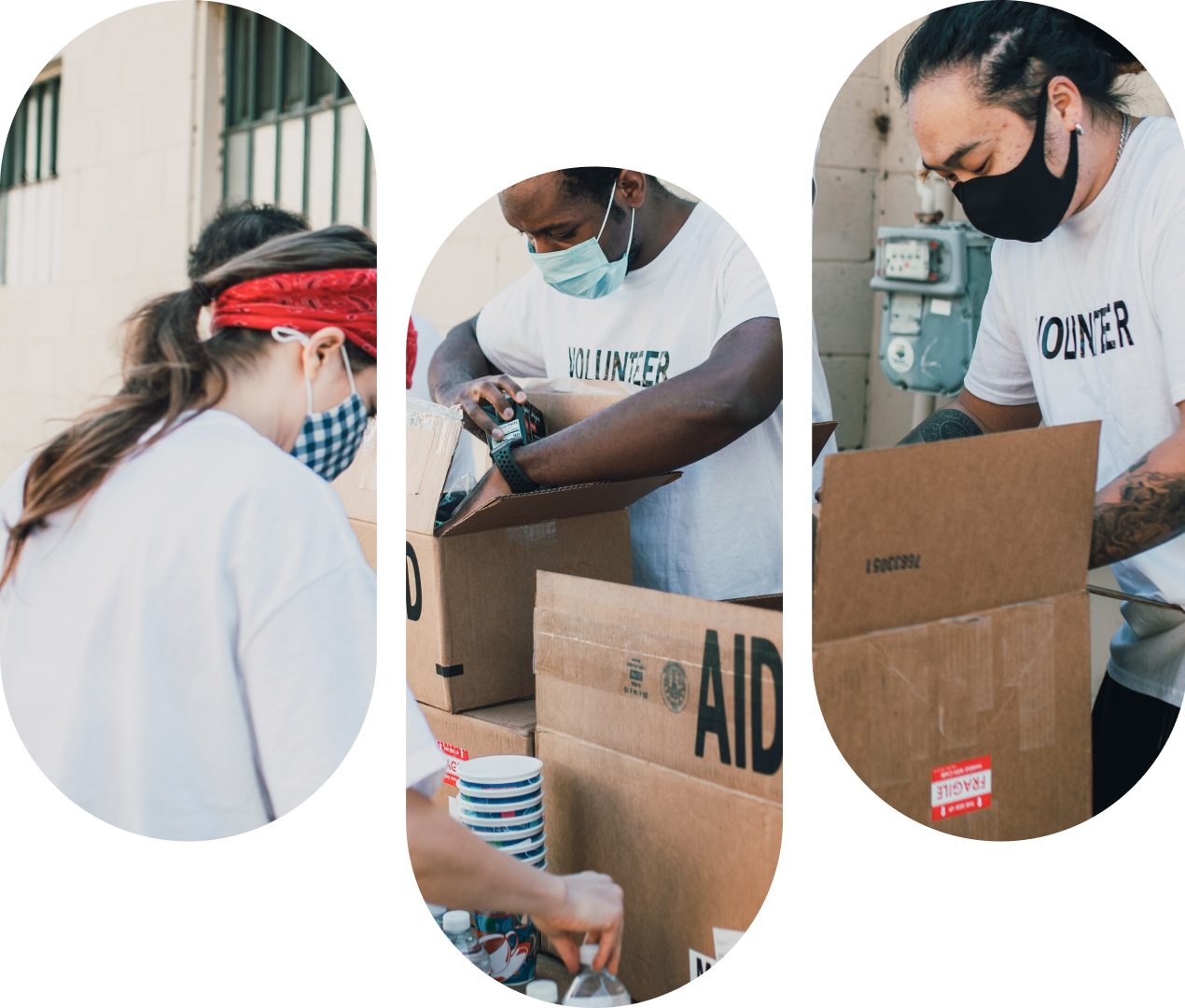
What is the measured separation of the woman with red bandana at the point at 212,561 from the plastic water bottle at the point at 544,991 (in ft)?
1.43

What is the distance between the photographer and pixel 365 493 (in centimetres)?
159

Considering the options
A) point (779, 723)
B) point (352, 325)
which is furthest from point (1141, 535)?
point (352, 325)

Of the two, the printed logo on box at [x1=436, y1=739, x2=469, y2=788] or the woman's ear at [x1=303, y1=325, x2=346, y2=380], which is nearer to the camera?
the woman's ear at [x1=303, y1=325, x2=346, y2=380]

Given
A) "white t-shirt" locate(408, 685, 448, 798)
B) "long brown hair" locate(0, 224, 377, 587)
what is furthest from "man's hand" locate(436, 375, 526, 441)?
"white t-shirt" locate(408, 685, 448, 798)

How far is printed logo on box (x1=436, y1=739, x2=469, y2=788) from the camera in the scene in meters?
1.70

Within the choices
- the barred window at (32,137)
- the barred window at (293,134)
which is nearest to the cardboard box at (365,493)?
the barred window at (293,134)

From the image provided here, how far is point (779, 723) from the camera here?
1.36 m

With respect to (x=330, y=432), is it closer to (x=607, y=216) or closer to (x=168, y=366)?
(x=168, y=366)

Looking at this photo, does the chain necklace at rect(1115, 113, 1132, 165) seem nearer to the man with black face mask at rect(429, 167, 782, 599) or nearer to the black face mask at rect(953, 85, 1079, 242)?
the black face mask at rect(953, 85, 1079, 242)

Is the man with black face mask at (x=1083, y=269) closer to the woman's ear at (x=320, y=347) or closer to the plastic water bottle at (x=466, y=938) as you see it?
the woman's ear at (x=320, y=347)

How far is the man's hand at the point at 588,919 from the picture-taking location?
58.1 inches

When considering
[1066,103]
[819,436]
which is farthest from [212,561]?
[1066,103]

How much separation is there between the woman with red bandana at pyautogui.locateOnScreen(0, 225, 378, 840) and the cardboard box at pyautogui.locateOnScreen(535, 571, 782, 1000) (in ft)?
1.03

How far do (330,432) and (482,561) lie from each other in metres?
0.32
